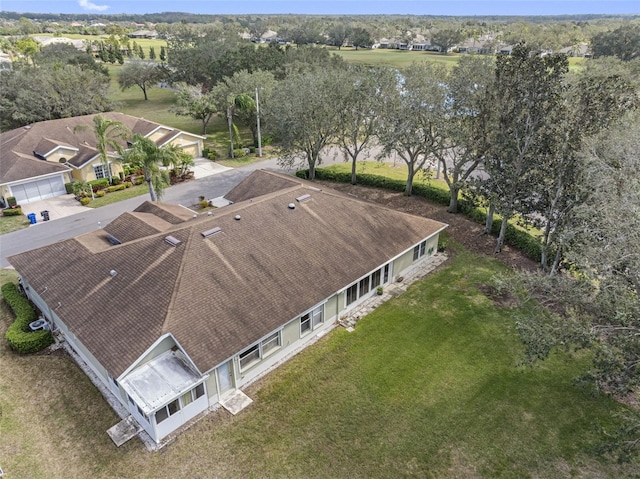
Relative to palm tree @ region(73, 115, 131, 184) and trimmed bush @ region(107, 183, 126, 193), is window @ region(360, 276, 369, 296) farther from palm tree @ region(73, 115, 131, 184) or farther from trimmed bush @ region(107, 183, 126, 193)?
trimmed bush @ region(107, 183, 126, 193)

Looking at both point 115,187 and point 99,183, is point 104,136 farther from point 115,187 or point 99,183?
point 115,187

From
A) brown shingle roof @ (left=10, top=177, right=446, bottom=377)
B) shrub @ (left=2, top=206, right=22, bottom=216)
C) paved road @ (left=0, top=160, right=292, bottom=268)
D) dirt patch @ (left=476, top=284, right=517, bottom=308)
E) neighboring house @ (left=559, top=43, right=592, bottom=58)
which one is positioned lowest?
dirt patch @ (left=476, top=284, right=517, bottom=308)

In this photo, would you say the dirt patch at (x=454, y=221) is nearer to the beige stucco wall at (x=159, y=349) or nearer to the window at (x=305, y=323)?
the window at (x=305, y=323)

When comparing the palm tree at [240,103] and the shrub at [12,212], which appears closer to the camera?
the shrub at [12,212]

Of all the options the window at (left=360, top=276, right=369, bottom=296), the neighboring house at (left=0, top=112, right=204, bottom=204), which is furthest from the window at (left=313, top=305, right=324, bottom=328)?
the neighboring house at (left=0, top=112, right=204, bottom=204)

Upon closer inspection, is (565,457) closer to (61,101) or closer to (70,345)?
(70,345)

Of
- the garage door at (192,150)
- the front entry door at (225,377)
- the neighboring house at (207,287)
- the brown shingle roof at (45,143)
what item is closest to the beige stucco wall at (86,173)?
the brown shingle roof at (45,143)

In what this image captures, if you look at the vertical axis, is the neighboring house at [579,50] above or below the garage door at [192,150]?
above
